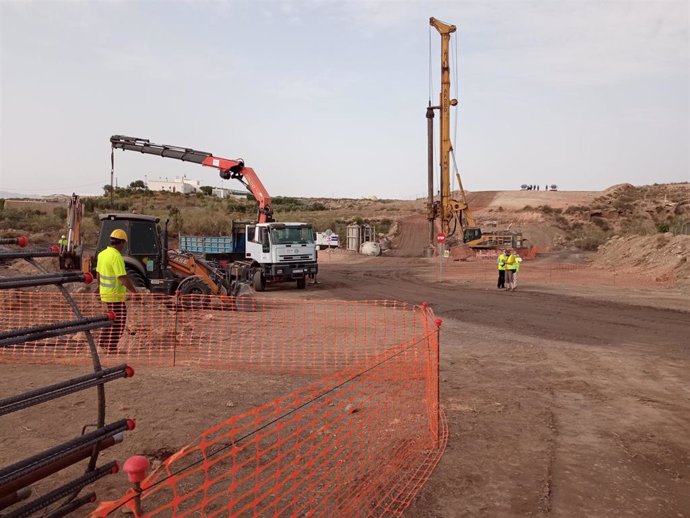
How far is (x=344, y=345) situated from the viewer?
10617mm

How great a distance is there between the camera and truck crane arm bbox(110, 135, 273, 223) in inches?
840

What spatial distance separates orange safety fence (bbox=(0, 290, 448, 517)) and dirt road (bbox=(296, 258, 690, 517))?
1.48 feet

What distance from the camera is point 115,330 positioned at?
27.6ft

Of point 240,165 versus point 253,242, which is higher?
point 240,165

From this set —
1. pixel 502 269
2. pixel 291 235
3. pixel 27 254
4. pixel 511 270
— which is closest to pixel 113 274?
pixel 27 254

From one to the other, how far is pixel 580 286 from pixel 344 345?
51.7 feet

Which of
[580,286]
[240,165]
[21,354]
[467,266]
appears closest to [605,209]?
[467,266]

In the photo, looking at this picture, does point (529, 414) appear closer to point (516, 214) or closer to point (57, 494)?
point (57, 494)

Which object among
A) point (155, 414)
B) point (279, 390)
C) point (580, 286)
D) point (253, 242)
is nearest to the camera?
point (155, 414)

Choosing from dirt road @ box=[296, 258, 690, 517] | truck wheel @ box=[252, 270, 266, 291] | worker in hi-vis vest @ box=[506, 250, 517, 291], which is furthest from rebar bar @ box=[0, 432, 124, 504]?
worker in hi-vis vest @ box=[506, 250, 517, 291]

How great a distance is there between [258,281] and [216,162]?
5.28 meters

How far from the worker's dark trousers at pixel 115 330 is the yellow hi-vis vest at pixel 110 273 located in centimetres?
21

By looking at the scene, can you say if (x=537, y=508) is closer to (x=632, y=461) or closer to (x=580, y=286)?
(x=632, y=461)

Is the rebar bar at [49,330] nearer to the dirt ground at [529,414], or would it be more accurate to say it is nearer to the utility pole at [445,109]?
the dirt ground at [529,414]
